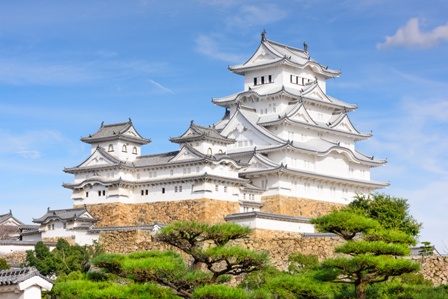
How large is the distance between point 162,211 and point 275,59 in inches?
648

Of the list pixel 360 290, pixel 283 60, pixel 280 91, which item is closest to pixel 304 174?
pixel 280 91

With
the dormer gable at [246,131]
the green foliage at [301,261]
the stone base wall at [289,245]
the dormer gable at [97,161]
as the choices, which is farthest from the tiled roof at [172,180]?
the green foliage at [301,261]

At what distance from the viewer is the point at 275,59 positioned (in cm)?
5909

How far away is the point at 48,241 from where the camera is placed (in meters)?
48.0

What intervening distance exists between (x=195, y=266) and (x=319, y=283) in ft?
13.4

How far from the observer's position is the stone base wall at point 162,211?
155 feet

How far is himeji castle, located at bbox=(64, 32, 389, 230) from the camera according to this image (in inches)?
1941

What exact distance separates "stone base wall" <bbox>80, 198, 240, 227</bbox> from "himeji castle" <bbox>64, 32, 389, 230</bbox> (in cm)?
36

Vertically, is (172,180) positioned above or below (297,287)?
→ above

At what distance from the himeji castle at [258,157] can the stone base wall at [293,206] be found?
0.24 ft

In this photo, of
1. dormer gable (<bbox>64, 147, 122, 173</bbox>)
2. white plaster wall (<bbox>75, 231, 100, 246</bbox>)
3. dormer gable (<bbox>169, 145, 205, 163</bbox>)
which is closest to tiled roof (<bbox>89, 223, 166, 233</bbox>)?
white plaster wall (<bbox>75, 231, 100, 246</bbox>)

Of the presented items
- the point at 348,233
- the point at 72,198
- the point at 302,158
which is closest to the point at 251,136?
the point at 302,158

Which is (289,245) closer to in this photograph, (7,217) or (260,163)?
(260,163)

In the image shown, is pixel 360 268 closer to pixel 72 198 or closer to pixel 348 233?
pixel 348 233
